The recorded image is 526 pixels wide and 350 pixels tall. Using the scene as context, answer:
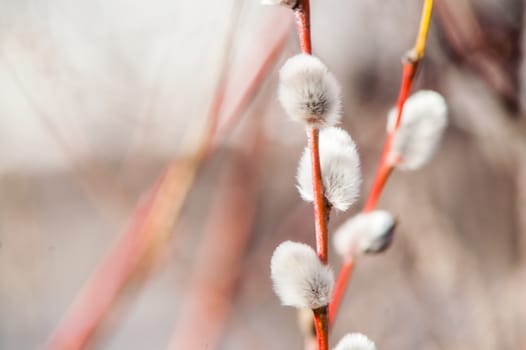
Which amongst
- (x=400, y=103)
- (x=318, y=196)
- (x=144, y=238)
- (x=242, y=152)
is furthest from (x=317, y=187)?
(x=242, y=152)

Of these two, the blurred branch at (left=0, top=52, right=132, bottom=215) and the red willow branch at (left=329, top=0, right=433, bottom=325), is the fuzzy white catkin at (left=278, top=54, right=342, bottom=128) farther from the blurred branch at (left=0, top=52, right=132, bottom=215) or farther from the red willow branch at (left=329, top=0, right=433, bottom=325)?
the blurred branch at (left=0, top=52, right=132, bottom=215)

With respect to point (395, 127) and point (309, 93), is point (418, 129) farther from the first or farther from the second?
point (309, 93)

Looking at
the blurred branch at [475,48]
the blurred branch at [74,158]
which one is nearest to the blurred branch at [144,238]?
the blurred branch at [74,158]

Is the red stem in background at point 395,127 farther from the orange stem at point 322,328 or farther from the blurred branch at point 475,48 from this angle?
the blurred branch at point 475,48

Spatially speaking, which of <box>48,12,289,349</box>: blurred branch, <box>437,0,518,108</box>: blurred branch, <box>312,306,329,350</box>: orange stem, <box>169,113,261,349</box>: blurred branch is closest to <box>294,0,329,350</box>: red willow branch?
<box>312,306,329,350</box>: orange stem

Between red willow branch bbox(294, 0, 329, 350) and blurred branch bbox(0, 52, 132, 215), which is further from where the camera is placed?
blurred branch bbox(0, 52, 132, 215)

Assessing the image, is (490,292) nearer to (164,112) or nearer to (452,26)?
(452,26)

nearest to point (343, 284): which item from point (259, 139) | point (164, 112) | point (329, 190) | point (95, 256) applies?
point (329, 190)
